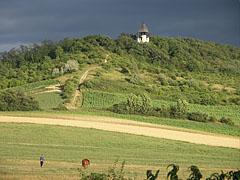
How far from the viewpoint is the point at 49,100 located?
62438 millimetres

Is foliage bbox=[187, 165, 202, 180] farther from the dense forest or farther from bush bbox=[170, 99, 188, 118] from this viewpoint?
the dense forest

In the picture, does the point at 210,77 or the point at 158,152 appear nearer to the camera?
the point at 158,152

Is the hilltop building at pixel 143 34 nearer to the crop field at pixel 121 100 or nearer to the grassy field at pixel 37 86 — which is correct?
the grassy field at pixel 37 86

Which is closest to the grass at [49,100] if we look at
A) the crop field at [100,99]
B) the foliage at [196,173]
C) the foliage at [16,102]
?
the foliage at [16,102]

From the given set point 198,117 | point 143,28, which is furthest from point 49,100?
point 143,28

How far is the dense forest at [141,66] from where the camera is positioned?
78.1 m

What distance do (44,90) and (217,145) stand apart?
38.8 metres

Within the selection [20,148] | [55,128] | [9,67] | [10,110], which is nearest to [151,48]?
[9,67]

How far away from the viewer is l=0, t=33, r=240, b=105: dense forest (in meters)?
78.1

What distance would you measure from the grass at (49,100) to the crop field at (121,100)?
4.84 meters

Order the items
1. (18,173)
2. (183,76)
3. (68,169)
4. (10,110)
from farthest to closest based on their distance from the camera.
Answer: (183,76) < (10,110) < (68,169) < (18,173)

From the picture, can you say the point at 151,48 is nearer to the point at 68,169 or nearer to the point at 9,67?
the point at 9,67

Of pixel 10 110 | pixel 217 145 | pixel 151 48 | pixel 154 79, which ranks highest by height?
pixel 151 48

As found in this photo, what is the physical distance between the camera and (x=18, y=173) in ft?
74.9
